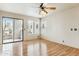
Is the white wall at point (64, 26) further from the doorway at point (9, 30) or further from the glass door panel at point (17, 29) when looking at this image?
the doorway at point (9, 30)

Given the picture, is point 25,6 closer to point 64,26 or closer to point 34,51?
point 34,51

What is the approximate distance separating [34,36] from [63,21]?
205 centimetres

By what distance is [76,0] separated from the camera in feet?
3.15

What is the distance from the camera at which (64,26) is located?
19.3 ft

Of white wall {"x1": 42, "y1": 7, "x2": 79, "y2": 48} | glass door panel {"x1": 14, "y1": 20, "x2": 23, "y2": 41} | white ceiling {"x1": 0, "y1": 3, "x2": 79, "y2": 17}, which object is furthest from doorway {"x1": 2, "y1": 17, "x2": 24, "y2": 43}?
white wall {"x1": 42, "y1": 7, "x2": 79, "y2": 48}

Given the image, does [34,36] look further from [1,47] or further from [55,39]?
[1,47]

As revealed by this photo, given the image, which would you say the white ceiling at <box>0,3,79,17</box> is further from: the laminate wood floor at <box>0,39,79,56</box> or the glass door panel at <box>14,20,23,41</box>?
the laminate wood floor at <box>0,39,79,56</box>

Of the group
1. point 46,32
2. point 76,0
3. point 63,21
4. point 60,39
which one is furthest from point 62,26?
point 76,0

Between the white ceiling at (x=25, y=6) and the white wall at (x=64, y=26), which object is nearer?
the white ceiling at (x=25, y=6)

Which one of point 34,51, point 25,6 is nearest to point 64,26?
point 34,51

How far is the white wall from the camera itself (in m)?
5.19

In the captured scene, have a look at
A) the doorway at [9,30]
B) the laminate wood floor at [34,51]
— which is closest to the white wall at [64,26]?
the laminate wood floor at [34,51]

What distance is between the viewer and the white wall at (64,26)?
519 centimetres

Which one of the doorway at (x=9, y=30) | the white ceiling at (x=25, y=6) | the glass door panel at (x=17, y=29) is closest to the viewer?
the white ceiling at (x=25, y=6)
